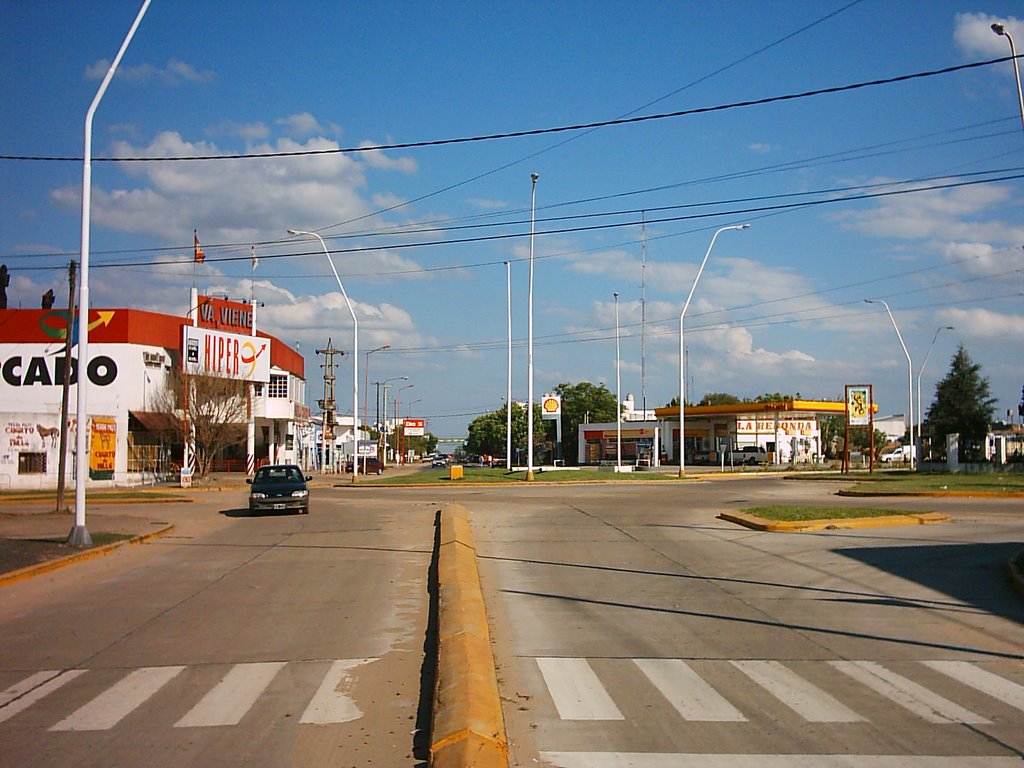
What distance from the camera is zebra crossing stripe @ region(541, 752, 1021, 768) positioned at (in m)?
6.45

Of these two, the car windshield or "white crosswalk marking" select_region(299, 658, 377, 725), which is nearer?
"white crosswalk marking" select_region(299, 658, 377, 725)

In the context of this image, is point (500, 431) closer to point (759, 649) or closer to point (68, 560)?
point (68, 560)

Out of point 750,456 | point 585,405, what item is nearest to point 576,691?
point 750,456

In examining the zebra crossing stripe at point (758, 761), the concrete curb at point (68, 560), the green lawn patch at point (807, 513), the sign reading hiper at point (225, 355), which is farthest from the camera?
the sign reading hiper at point (225, 355)

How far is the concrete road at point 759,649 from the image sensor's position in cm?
698

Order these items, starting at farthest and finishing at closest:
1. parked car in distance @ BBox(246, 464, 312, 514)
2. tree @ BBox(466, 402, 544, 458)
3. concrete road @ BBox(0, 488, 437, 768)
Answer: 1. tree @ BBox(466, 402, 544, 458)
2. parked car in distance @ BBox(246, 464, 312, 514)
3. concrete road @ BBox(0, 488, 437, 768)

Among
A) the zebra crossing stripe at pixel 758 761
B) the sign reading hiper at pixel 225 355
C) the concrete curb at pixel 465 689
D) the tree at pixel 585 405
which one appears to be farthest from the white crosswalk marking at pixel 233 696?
the tree at pixel 585 405

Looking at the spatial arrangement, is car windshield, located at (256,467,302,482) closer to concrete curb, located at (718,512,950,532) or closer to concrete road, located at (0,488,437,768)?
concrete road, located at (0,488,437,768)

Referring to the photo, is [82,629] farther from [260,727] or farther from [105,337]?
[105,337]

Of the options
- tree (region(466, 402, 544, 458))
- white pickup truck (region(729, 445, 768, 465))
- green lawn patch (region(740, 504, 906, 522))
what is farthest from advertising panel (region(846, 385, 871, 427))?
tree (region(466, 402, 544, 458))

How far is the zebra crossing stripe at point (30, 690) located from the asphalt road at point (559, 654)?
1.5 inches

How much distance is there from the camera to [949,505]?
3053 centimetres

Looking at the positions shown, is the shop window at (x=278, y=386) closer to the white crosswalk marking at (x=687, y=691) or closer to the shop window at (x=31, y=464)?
the shop window at (x=31, y=464)

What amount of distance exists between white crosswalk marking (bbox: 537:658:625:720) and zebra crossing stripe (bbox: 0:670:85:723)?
4353 mm
